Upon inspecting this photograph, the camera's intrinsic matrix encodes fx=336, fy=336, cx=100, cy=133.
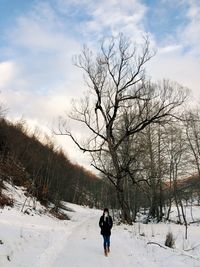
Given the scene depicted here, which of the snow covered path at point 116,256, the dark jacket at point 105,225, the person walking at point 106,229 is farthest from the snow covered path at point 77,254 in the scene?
the dark jacket at point 105,225

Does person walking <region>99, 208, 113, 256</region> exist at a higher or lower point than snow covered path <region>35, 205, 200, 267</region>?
higher

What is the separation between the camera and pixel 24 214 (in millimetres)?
21047

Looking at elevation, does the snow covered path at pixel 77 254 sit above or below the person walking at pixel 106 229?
below

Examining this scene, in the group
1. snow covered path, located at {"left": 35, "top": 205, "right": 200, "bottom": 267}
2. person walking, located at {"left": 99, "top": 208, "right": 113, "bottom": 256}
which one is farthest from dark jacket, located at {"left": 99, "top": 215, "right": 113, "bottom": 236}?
snow covered path, located at {"left": 35, "top": 205, "right": 200, "bottom": 267}

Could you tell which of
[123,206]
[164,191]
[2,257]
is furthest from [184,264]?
[164,191]

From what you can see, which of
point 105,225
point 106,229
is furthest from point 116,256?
point 105,225

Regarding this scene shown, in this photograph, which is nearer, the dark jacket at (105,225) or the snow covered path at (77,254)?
the snow covered path at (77,254)

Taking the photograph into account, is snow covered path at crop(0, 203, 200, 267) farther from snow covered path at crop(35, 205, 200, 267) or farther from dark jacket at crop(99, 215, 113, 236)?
dark jacket at crop(99, 215, 113, 236)

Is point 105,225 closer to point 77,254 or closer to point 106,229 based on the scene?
point 106,229

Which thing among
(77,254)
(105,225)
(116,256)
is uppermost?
(105,225)

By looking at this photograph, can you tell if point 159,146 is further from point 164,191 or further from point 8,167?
point 8,167

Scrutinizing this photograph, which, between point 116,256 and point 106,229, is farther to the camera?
point 106,229

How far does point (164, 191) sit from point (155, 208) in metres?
2.06

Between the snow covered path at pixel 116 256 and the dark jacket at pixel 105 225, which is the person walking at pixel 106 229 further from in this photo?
the snow covered path at pixel 116 256
